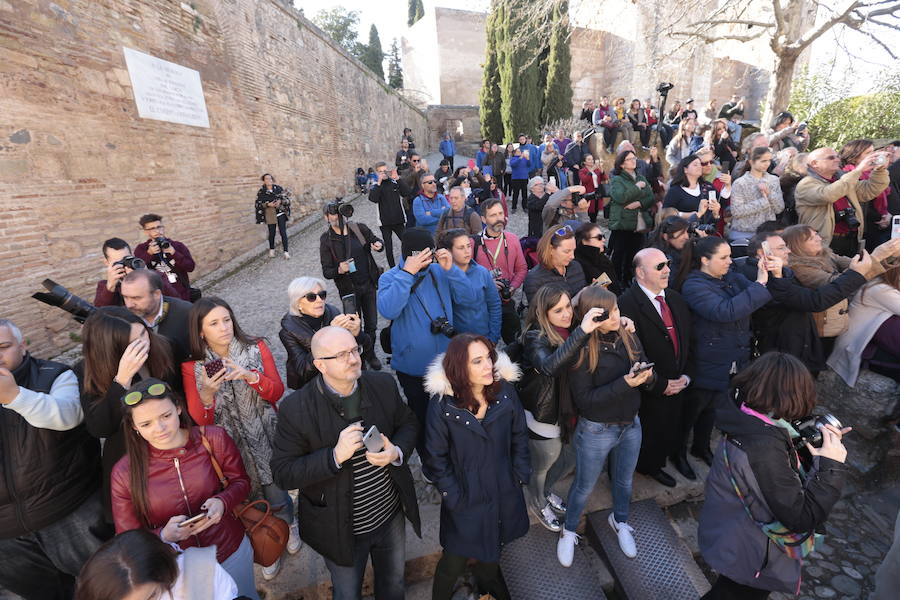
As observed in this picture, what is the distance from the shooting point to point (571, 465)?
3078 millimetres

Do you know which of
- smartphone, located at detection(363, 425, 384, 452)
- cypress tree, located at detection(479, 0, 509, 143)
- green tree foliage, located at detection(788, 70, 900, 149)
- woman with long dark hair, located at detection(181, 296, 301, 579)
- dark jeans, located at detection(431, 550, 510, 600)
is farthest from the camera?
cypress tree, located at detection(479, 0, 509, 143)

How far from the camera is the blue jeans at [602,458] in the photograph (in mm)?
2660

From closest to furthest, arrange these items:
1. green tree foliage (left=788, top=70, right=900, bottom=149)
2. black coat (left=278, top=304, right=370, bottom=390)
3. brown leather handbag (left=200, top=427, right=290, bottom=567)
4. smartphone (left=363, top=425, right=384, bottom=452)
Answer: smartphone (left=363, top=425, right=384, bottom=452), brown leather handbag (left=200, top=427, right=290, bottom=567), black coat (left=278, top=304, right=370, bottom=390), green tree foliage (left=788, top=70, right=900, bottom=149)

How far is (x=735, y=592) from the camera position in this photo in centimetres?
215

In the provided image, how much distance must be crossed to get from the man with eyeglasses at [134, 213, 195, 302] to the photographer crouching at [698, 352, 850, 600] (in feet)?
15.6

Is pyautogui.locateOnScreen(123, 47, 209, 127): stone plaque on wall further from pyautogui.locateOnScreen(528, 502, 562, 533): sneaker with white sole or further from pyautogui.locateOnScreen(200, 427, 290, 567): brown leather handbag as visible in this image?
pyautogui.locateOnScreen(528, 502, 562, 533): sneaker with white sole

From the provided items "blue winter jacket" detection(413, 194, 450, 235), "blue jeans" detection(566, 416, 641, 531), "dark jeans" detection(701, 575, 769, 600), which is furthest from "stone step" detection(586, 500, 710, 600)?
"blue winter jacket" detection(413, 194, 450, 235)

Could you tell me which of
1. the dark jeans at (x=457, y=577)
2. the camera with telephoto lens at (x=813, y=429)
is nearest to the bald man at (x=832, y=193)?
the camera with telephoto lens at (x=813, y=429)

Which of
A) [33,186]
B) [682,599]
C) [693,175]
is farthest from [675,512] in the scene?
[33,186]

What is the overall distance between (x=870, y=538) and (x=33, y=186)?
916 centimetres

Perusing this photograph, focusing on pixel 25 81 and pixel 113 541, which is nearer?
pixel 113 541

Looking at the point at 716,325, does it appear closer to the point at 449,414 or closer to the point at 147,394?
the point at 449,414

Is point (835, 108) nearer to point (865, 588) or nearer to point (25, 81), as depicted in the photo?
point (865, 588)

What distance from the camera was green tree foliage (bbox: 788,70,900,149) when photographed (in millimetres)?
9711
